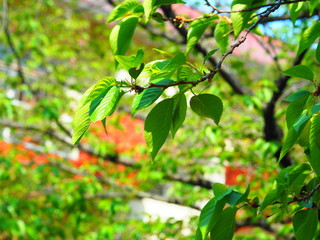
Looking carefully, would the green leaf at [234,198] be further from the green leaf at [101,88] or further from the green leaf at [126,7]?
the green leaf at [126,7]

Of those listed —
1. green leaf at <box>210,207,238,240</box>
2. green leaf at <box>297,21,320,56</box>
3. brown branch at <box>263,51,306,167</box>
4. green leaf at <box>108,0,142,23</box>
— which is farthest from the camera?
brown branch at <box>263,51,306,167</box>

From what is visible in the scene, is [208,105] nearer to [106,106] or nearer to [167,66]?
[167,66]

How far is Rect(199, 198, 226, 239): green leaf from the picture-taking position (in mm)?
1042

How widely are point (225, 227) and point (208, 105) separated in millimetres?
279

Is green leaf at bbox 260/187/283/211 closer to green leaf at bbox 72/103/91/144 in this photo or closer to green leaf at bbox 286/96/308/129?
green leaf at bbox 286/96/308/129

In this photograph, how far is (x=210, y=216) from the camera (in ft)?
3.46

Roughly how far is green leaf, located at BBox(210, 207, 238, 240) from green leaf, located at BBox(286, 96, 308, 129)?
25cm

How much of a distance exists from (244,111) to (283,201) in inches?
147

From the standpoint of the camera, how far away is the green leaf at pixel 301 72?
1.09m

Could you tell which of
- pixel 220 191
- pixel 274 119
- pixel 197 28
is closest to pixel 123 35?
pixel 197 28

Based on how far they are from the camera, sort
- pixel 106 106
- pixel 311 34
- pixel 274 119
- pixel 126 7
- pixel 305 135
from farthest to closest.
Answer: pixel 274 119
pixel 126 7
pixel 311 34
pixel 305 135
pixel 106 106

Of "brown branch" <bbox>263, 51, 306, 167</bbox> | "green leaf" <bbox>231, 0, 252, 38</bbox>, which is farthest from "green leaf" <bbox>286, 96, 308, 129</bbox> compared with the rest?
"brown branch" <bbox>263, 51, 306, 167</bbox>

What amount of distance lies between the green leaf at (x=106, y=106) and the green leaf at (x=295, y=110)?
0.43 metres

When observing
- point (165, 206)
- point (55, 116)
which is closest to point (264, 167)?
point (55, 116)
